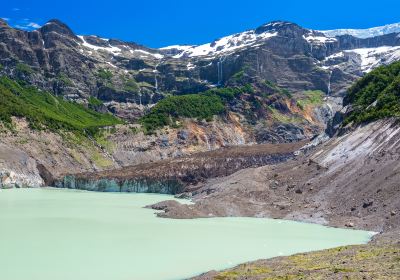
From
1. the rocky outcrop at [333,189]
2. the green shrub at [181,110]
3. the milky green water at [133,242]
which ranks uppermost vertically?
the green shrub at [181,110]

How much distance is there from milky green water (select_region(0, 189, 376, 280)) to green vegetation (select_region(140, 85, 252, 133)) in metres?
94.8

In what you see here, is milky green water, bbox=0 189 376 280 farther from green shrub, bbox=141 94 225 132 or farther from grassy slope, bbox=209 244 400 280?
green shrub, bbox=141 94 225 132

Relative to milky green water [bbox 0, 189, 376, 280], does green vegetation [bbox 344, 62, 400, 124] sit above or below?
above

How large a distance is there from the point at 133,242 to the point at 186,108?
13433cm

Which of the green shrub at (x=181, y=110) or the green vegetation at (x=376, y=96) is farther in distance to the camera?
the green shrub at (x=181, y=110)

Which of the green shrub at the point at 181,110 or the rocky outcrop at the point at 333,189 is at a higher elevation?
the green shrub at the point at 181,110

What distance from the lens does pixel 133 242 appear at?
42406 millimetres

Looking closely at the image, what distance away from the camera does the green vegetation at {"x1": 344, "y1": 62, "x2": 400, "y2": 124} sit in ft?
259

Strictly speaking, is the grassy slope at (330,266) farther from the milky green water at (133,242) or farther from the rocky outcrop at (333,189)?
the rocky outcrop at (333,189)

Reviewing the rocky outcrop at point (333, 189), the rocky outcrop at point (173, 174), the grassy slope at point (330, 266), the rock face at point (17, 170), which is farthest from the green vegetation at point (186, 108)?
the grassy slope at point (330, 266)

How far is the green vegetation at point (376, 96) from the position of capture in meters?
79.0

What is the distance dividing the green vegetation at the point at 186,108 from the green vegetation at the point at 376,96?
7108cm

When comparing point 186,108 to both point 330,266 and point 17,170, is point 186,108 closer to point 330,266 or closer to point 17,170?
point 17,170

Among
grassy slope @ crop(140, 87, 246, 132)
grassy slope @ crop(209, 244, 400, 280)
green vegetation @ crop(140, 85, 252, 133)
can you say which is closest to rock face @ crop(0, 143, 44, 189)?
green vegetation @ crop(140, 85, 252, 133)
